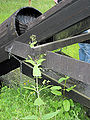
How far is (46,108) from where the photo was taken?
2166 mm

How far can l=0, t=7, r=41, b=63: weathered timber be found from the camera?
7.24ft

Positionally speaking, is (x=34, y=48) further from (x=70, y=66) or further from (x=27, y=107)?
(x=27, y=107)

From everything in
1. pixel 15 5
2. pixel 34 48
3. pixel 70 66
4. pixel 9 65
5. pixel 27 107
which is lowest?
pixel 27 107

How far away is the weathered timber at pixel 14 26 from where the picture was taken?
86.9 inches

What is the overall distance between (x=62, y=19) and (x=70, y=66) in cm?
51

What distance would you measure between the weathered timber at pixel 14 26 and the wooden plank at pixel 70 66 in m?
0.71

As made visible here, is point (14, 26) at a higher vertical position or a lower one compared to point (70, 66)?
higher

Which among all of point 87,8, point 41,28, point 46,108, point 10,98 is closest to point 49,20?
point 41,28

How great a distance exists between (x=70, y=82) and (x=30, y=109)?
640 millimetres

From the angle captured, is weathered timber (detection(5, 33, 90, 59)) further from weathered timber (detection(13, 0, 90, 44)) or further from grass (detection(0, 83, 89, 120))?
grass (detection(0, 83, 89, 120))

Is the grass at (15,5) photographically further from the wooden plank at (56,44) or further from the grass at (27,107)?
the wooden plank at (56,44)

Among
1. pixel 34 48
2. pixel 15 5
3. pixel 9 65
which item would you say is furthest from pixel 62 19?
pixel 15 5

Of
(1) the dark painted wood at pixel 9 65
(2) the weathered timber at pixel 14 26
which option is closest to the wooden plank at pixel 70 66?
(2) the weathered timber at pixel 14 26

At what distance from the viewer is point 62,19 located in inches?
68.3
